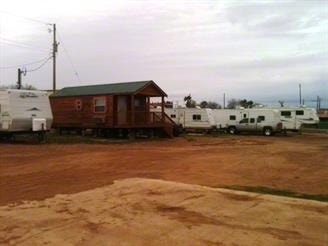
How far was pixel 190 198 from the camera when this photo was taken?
980cm

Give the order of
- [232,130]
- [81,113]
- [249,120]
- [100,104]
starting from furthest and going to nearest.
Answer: [232,130] → [249,120] → [81,113] → [100,104]

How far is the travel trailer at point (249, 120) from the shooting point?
42.7 m

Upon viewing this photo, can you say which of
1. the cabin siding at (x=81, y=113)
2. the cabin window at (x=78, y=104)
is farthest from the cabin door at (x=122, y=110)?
the cabin window at (x=78, y=104)

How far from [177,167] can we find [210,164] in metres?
1.53

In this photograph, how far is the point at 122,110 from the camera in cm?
3375

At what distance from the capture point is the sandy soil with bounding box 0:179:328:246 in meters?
6.89

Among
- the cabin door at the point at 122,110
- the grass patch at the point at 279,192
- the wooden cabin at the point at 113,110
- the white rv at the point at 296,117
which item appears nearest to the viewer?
the grass patch at the point at 279,192

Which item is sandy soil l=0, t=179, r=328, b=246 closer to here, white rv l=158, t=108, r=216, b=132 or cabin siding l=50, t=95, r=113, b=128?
cabin siding l=50, t=95, r=113, b=128

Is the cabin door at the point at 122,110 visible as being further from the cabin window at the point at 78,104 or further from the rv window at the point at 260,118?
the rv window at the point at 260,118

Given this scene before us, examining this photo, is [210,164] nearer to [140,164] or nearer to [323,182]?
[140,164]

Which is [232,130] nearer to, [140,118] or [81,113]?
[140,118]

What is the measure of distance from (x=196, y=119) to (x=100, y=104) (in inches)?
501

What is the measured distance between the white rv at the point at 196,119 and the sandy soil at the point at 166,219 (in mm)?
33421

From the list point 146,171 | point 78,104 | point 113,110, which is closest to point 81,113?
point 78,104
